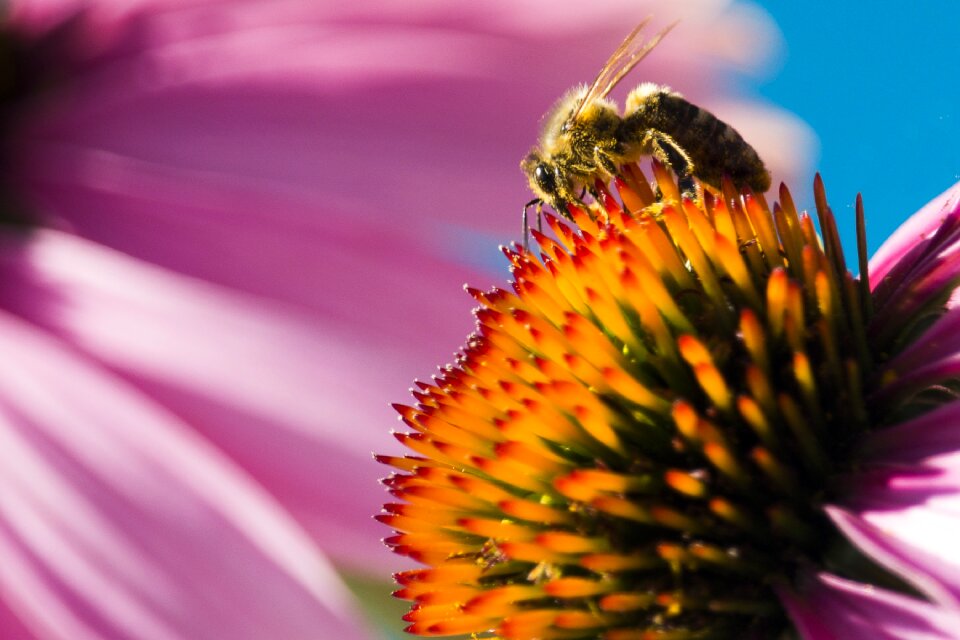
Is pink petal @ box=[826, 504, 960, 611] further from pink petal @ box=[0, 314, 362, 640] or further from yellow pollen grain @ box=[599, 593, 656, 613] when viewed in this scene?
pink petal @ box=[0, 314, 362, 640]

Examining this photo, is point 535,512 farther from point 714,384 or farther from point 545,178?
point 545,178

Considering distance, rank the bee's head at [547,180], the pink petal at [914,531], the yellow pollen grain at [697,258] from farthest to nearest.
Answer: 1. the bee's head at [547,180]
2. the yellow pollen grain at [697,258]
3. the pink petal at [914,531]

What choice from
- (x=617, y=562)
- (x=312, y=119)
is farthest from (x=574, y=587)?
(x=312, y=119)

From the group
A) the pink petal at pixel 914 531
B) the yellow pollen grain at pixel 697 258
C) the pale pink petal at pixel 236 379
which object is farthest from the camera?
the pale pink petal at pixel 236 379

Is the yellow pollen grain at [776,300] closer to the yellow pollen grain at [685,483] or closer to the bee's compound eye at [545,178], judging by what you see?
the yellow pollen grain at [685,483]

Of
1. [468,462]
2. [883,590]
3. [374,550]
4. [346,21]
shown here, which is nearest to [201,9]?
[346,21]

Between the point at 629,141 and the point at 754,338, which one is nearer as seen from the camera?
the point at 754,338

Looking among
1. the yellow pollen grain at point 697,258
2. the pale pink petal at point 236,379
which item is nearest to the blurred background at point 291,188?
the pale pink petal at point 236,379
